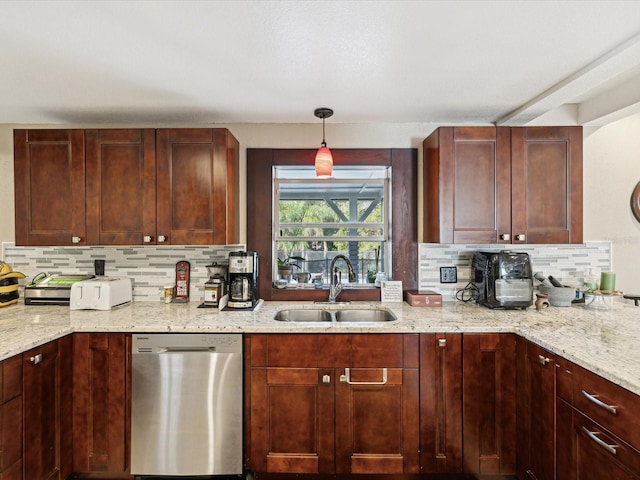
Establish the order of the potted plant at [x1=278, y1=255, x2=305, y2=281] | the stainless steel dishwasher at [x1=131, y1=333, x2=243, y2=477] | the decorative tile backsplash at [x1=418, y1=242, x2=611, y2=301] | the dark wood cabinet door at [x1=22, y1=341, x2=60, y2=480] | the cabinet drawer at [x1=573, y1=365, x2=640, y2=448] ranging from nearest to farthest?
the cabinet drawer at [x1=573, y1=365, x2=640, y2=448] → the dark wood cabinet door at [x1=22, y1=341, x2=60, y2=480] → the stainless steel dishwasher at [x1=131, y1=333, x2=243, y2=477] → the decorative tile backsplash at [x1=418, y1=242, x2=611, y2=301] → the potted plant at [x1=278, y1=255, x2=305, y2=281]

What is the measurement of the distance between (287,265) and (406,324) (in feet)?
3.75

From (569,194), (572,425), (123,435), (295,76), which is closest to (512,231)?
(569,194)

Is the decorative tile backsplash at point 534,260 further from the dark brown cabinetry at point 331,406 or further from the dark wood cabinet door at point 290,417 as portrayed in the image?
the dark wood cabinet door at point 290,417

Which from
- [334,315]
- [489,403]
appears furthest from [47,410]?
[489,403]

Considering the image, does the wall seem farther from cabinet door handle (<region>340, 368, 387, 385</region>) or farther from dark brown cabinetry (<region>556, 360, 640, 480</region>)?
dark brown cabinetry (<region>556, 360, 640, 480</region>)

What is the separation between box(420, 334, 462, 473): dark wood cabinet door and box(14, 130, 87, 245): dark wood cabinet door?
8.01ft

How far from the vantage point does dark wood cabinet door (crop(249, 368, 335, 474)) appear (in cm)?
205

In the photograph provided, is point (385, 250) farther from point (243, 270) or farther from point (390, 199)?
point (243, 270)

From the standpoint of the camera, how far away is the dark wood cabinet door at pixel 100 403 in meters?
2.05

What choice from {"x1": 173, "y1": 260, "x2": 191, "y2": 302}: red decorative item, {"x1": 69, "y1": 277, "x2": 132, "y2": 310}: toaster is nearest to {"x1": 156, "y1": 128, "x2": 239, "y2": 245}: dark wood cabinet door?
{"x1": 173, "y1": 260, "x2": 191, "y2": 302}: red decorative item

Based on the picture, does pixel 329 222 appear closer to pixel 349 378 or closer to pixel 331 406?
pixel 349 378

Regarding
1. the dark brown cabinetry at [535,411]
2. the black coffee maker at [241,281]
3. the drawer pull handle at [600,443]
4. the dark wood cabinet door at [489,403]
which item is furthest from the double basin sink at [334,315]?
the drawer pull handle at [600,443]

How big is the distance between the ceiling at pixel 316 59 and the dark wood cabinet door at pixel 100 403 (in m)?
1.54

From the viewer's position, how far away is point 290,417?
206cm
